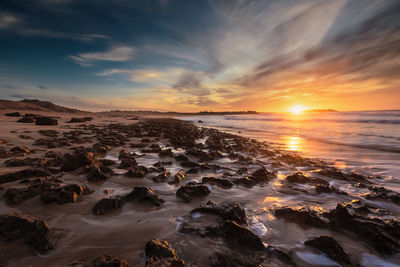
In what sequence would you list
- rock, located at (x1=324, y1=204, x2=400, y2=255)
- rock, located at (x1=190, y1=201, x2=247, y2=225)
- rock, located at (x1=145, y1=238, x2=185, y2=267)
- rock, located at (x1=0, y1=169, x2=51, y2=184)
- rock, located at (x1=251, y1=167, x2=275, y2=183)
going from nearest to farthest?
1. rock, located at (x1=145, y1=238, x2=185, y2=267)
2. rock, located at (x1=324, y1=204, x2=400, y2=255)
3. rock, located at (x1=190, y1=201, x2=247, y2=225)
4. rock, located at (x1=0, y1=169, x2=51, y2=184)
5. rock, located at (x1=251, y1=167, x2=275, y2=183)

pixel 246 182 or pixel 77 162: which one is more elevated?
pixel 77 162

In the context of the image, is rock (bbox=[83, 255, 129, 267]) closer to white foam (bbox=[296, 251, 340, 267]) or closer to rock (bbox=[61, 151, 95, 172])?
white foam (bbox=[296, 251, 340, 267])

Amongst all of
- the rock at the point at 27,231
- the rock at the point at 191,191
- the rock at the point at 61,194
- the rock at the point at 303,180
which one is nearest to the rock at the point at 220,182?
the rock at the point at 191,191

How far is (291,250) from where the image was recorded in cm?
175

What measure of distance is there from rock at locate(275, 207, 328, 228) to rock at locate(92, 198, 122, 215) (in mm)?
2206

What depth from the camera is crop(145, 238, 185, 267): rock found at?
1372 mm

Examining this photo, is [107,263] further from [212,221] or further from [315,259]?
[315,259]

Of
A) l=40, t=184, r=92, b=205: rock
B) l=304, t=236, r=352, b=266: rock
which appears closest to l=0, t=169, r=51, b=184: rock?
l=40, t=184, r=92, b=205: rock

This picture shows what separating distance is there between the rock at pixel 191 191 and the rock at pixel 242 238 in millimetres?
969

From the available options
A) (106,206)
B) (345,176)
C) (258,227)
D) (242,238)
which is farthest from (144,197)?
(345,176)

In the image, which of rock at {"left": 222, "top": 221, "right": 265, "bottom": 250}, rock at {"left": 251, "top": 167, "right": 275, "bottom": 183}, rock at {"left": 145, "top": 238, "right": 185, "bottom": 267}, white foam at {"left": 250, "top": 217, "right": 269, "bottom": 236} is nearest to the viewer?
rock at {"left": 145, "top": 238, "right": 185, "bottom": 267}

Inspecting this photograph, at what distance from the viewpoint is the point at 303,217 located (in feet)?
7.46

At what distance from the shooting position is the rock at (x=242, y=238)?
1724 mm

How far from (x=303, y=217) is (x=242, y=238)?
106 cm
